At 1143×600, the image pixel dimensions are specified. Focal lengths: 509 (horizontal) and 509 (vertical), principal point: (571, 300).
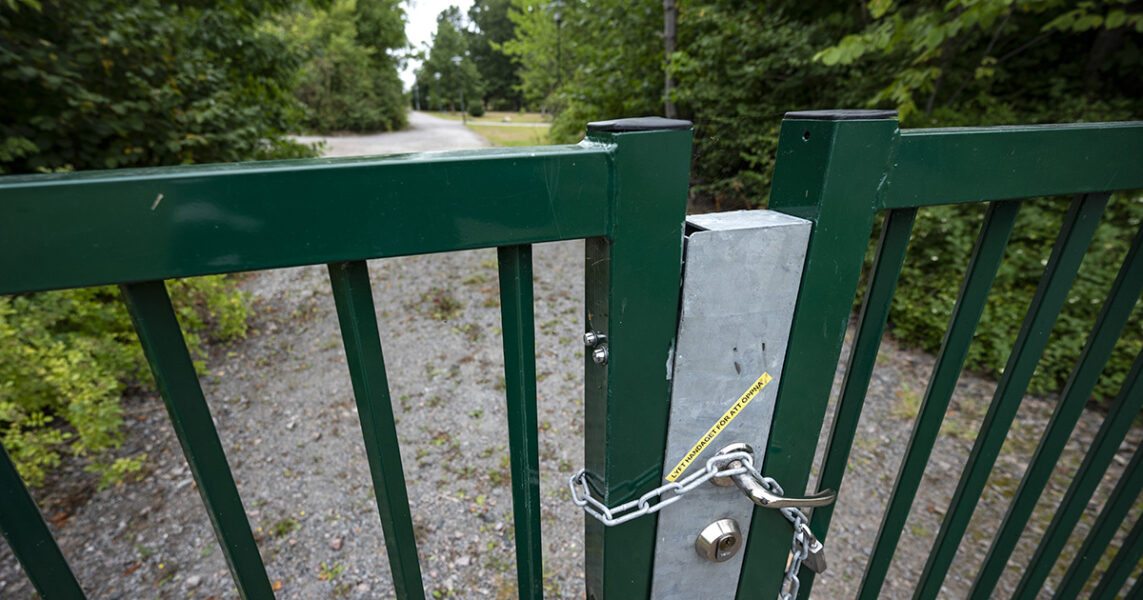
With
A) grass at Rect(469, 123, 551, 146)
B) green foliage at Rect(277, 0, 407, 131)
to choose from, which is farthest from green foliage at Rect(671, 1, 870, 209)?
green foliage at Rect(277, 0, 407, 131)

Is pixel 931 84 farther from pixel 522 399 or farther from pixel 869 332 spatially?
pixel 522 399

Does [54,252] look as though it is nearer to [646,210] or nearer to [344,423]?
[646,210]

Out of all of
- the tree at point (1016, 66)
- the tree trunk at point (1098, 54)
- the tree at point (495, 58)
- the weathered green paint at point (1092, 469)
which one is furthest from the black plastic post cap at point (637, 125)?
the tree at point (495, 58)

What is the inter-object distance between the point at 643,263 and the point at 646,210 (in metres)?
0.07

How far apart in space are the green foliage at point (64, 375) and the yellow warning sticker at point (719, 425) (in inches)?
120

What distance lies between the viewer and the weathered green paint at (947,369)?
87 cm

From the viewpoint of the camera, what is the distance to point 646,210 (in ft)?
2.12

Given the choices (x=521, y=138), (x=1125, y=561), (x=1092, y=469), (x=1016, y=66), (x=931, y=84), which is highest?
(x=1016, y=66)

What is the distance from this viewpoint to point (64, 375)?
2756 mm

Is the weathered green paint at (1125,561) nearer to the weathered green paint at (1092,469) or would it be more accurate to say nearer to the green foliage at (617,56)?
the weathered green paint at (1092,469)

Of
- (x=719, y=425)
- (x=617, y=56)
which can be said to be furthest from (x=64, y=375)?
(x=617, y=56)

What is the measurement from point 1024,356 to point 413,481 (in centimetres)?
311

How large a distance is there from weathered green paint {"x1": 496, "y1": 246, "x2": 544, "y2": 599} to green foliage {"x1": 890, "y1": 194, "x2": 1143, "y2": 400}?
4245 mm

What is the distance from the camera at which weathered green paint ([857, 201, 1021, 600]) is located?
874mm
